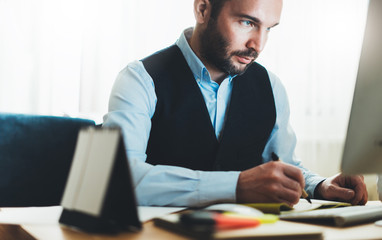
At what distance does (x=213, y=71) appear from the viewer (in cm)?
158

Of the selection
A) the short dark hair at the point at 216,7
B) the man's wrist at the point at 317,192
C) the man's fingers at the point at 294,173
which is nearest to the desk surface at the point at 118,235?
the man's fingers at the point at 294,173

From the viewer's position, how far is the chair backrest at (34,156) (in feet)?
4.46

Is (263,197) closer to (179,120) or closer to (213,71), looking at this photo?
(179,120)

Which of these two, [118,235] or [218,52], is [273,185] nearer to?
[118,235]

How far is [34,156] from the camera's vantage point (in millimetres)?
1406

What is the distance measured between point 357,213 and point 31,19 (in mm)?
2622

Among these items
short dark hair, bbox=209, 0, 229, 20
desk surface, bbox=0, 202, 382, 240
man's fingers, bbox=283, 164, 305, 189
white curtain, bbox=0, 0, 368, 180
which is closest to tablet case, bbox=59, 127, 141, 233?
desk surface, bbox=0, 202, 382, 240

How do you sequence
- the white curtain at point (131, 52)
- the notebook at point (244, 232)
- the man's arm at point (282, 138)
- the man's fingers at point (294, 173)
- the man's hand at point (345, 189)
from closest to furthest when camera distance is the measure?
the notebook at point (244, 232), the man's fingers at point (294, 173), the man's hand at point (345, 189), the man's arm at point (282, 138), the white curtain at point (131, 52)

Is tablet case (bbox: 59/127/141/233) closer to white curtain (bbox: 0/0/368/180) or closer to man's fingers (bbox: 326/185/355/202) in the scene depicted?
man's fingers (bbox: 326/185/355/202)

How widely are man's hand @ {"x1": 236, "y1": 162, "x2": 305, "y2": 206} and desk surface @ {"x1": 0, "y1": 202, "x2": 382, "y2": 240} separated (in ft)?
0.61

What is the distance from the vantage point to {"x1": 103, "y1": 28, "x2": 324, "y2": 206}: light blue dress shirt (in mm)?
989

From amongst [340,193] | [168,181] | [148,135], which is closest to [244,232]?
[168,181]

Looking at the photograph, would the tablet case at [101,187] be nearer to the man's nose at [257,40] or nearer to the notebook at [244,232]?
the notebook at [244,232]

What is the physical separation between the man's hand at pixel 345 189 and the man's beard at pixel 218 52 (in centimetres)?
49
